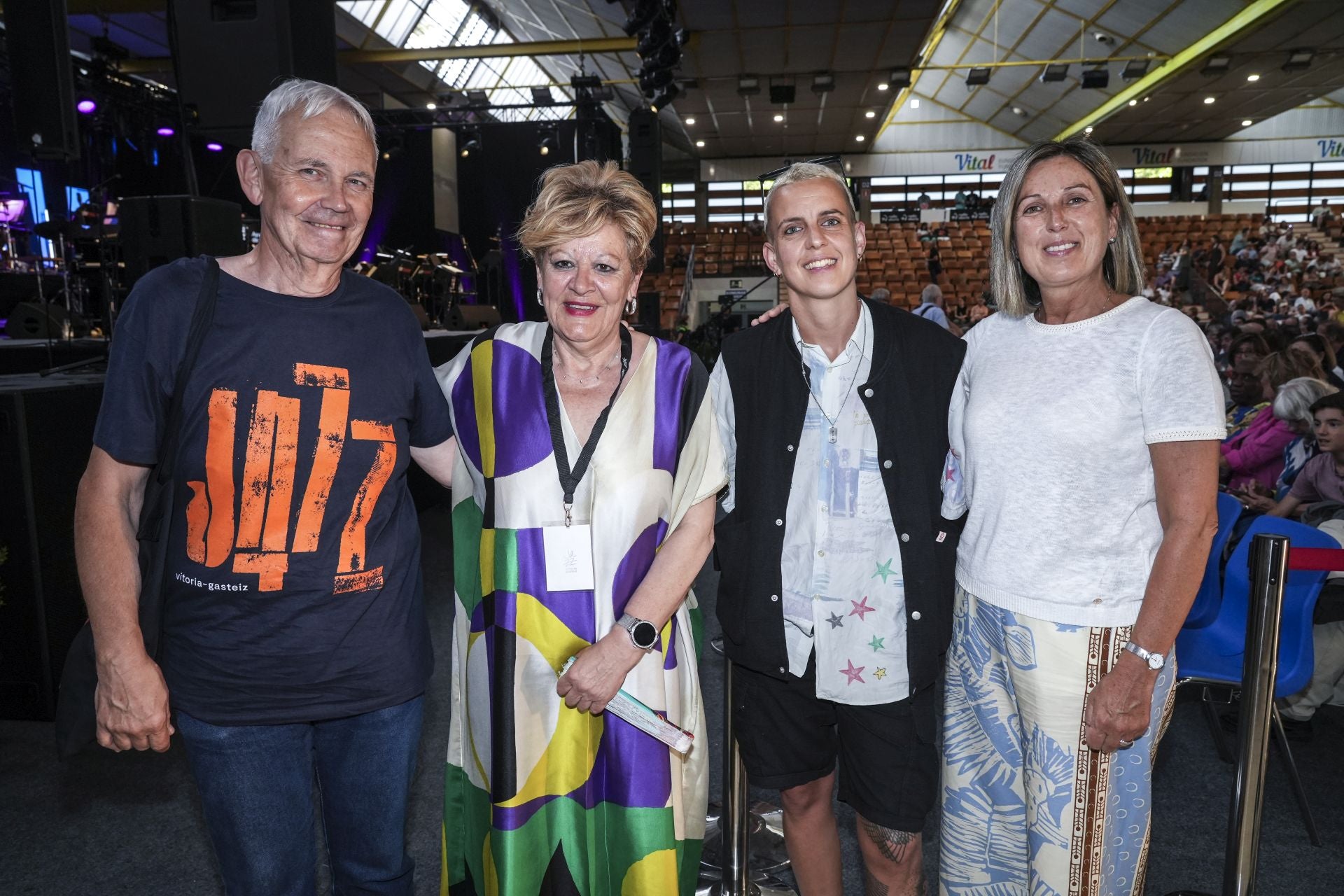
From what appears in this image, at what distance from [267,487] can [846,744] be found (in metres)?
1.18

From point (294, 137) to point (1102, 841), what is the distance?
70.2 inches

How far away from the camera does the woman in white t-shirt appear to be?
53.8 inches

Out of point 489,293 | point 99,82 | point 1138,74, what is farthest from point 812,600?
point 1138,74

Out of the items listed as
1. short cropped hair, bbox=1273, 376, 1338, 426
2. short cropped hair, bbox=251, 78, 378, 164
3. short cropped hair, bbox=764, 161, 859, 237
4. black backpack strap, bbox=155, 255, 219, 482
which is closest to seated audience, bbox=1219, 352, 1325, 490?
short cropped hair, bbox=1273, 376, 1338, 426

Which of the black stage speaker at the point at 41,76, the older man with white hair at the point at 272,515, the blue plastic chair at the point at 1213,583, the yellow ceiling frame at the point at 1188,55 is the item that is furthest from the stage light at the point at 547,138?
the older man with white hair at the point at 272,515

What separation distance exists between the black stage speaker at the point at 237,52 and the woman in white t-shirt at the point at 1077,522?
13.9ft

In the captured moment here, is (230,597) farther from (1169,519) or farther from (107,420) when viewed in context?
(1169,519)

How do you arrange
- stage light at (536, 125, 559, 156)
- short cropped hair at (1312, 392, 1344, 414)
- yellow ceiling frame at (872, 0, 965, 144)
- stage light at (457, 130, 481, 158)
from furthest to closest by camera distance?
yellow ceiling frame at (872, 0, 965, 144) < stage light at (457, 130, 481, 158) < stage light at (536, 125, 559, 156) < short cropped hair at (1312, 392, 1344, 414)

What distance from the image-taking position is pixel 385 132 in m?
11.8

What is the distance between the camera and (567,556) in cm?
141

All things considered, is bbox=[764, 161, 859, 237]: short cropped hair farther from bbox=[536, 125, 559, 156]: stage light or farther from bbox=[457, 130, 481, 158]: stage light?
bbox=[457, 130, 481, 158]: stage light

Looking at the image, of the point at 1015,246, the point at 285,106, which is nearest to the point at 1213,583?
the point at 1015,246

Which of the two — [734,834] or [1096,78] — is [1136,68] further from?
[734,834]

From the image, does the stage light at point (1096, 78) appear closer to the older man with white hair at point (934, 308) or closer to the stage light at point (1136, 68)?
the stage light at point (1136, 68)
